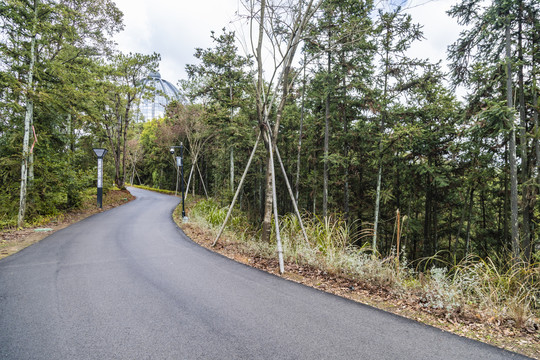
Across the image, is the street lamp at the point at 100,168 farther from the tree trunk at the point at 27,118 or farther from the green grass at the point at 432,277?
the green grass at the point at 432,277

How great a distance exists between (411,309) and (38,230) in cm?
1180

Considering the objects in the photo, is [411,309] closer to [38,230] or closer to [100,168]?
[38,230]

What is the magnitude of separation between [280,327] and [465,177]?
10.8 m

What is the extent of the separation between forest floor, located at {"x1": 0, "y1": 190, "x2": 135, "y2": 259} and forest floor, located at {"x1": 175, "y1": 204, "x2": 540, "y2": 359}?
6320 millimetres

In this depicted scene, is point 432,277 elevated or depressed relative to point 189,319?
elevated

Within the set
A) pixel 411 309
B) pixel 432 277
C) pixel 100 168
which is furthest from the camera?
pixel 100 168

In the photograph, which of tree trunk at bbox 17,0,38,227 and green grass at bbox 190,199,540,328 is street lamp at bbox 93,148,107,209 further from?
green grass at bbox 190,199,540,328

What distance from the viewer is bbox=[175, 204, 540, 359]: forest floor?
8.24ft

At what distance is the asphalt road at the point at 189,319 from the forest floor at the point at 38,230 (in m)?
2.04

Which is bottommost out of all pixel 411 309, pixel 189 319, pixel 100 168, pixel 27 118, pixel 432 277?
pixel 189 319

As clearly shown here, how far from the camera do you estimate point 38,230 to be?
867 cm

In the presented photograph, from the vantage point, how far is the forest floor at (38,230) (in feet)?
22.0

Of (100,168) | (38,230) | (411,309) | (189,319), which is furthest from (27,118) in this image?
(411,309)

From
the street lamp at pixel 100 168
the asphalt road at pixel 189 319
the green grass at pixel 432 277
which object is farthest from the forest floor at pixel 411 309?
the street lamp at pixel 100 168
